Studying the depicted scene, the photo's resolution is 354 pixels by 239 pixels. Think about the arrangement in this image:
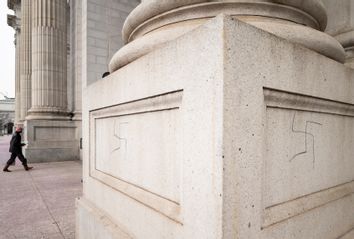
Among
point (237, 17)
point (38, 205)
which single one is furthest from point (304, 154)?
point (38, 205)

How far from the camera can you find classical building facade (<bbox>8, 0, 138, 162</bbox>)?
38.1ft

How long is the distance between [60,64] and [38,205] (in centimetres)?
957

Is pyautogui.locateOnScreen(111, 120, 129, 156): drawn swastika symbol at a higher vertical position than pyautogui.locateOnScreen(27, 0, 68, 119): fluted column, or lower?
lower

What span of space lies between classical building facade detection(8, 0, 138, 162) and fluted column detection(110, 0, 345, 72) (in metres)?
9.46

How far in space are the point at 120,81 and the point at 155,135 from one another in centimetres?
78

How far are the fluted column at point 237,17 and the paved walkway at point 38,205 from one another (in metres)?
3.02

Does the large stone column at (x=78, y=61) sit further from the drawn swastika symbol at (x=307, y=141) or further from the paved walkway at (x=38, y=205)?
the drawn swastika symbol at (x=307, y=141)

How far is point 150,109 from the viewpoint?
2.13m

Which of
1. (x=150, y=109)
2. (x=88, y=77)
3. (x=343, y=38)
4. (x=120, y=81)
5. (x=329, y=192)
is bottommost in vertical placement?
(x=329, y=192)

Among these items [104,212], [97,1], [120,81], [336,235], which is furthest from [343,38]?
[97,1]

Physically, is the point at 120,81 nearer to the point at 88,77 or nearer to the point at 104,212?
→ the point at 104,212

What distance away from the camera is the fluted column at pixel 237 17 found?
2.15m

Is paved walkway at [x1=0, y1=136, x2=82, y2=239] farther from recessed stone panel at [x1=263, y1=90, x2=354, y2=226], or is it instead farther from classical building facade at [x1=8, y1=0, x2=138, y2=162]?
classical building facade at [x1=8, y1=0, x2=138, y2=162]

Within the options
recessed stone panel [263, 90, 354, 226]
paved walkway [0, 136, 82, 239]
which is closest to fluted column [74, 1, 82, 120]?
paved walkway [0, 136, 82, 239]
